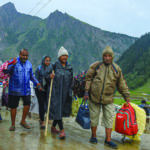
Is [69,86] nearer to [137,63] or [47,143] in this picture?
[47,143]

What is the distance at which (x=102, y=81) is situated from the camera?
4.13 metres

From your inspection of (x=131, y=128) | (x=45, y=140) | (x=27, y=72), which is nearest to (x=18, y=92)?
(x=27, y=72)

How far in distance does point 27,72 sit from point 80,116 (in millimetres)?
1768

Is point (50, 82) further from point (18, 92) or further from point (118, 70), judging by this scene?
point (118, 70)

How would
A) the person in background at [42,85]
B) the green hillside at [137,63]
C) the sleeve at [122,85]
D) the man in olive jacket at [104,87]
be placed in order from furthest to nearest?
the green hillside at [137,63] → the person in background at [42,85] → the sleeve at [122,85] → the man in olive jacket at [104,87]

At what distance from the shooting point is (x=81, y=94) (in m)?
5.67

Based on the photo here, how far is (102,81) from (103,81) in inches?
0.8

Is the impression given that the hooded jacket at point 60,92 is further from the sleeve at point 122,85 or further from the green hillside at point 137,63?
the green hillside at point 137,63

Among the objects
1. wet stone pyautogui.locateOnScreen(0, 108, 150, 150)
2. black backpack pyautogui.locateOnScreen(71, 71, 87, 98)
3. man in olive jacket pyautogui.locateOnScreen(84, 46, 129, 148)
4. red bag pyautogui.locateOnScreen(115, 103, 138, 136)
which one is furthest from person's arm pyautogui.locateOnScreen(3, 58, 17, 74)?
red bag pyautogui.locateOnScreen(115, 103, 138, 136)

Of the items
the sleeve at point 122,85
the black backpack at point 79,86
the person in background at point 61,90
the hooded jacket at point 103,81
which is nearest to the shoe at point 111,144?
the hooded jacket at point 103,81

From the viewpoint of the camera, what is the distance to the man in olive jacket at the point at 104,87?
13.5ft

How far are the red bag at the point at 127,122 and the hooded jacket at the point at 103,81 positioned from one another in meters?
0.50

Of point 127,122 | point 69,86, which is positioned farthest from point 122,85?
point 69,86

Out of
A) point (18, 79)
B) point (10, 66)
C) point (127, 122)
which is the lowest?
point (127, 122)
